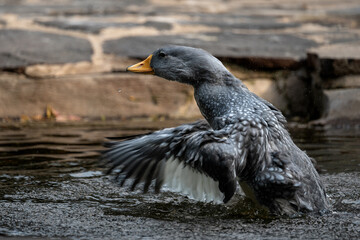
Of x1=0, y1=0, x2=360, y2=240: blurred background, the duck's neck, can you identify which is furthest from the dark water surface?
the duck's neck

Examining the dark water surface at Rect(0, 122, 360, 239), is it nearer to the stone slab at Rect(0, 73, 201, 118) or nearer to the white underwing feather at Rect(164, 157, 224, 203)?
the white underwing feather at Rect(164, 157, 224, 203)

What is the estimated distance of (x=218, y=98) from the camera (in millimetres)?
3250

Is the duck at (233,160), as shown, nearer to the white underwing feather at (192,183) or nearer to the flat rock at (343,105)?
the white underwing feather at (192,183)

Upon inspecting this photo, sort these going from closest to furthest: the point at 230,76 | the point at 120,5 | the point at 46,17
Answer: the point at 230,76 → the point at 46,17 → the point at 120,5

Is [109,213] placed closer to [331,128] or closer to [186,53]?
[186,53]

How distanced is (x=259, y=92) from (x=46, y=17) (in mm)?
2569

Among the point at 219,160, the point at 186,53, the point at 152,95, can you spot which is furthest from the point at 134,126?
the point at 219,160

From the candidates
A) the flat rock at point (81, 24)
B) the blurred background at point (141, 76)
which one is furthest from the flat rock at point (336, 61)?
the flat rock at point (81, 24)

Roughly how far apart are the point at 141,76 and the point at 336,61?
72.6 inches

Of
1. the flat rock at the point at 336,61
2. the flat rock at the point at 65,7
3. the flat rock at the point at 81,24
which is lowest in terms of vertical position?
the flat rock at the point at 336,61

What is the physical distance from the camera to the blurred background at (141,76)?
5.82 metres

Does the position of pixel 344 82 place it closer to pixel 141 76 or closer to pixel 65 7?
pixel 141 76

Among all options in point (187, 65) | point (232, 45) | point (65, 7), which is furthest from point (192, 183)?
point (65, 7)

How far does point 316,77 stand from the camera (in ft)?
19.4
